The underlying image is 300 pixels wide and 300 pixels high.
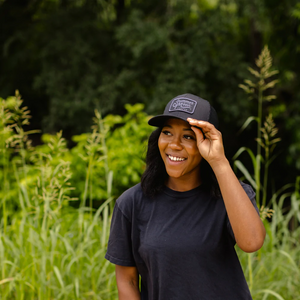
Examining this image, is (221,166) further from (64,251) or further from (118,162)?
(118,162)

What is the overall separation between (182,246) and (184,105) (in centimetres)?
53

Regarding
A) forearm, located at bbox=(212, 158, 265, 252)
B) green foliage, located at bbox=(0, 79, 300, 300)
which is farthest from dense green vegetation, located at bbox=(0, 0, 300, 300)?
forearm, located at bbox=(212, 158, 265, 252)

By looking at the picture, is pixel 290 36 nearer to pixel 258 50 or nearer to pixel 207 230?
pixel 258 50

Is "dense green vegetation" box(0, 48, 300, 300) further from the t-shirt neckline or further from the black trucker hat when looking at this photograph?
the black trucker hat

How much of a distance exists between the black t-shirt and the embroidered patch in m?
0.32

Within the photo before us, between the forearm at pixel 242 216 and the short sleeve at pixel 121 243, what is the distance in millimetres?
423

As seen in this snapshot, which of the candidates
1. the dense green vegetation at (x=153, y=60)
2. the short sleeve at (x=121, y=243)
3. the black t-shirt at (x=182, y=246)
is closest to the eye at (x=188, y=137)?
the black t-shirt at (x=182, y=246)

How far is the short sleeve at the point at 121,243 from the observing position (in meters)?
1.49

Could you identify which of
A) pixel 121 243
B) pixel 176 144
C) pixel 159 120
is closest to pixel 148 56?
pixel 159 120

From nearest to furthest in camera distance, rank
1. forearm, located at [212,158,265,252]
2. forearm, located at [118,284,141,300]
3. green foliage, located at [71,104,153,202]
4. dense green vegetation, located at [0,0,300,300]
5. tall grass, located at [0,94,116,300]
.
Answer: forearm, located at [212,158,265,252]
forearm, located at [118,284,141,300]
tall grass, located at [0,94,116,300]
green foliage, located at [71,104,153,202]
dense green vegetation, located at [0,0,300,300]

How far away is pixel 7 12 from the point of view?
900 centimetres

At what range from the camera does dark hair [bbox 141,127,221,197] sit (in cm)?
151

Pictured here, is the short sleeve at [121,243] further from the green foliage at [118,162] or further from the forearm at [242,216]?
the green foliage at [118,162]

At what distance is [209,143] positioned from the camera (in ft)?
4.54
